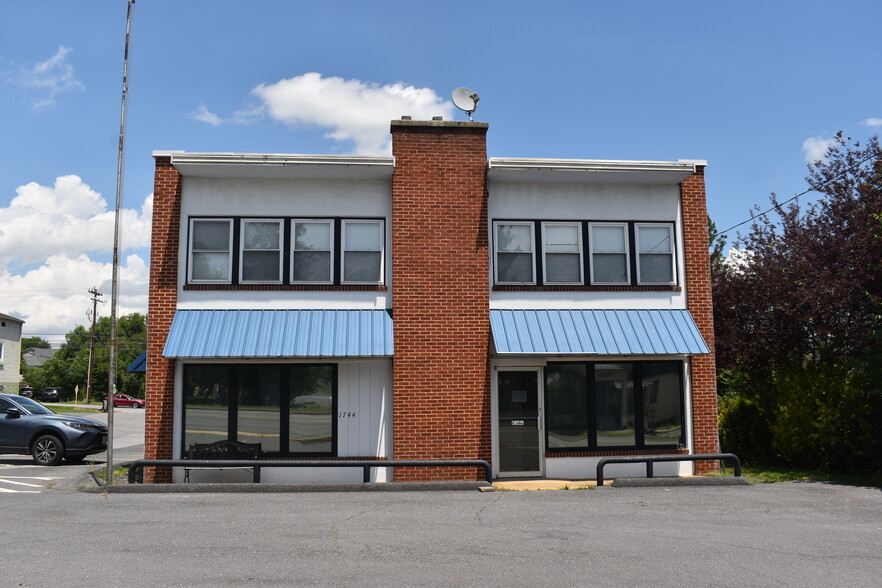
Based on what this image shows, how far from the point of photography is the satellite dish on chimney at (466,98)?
48.4ft

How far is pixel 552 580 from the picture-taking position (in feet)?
22.9

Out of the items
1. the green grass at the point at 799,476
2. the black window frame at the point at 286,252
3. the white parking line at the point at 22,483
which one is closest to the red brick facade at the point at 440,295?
the black window frame at the point at 286,252

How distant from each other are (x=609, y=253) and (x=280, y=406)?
7.17 meters

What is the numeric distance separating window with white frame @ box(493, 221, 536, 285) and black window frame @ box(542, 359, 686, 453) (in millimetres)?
1835

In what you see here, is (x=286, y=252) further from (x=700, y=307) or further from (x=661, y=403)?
(x=700, y=307)

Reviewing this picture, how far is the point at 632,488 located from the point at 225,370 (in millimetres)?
7741

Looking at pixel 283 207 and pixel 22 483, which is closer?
pixel 22 483

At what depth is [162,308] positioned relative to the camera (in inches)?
535

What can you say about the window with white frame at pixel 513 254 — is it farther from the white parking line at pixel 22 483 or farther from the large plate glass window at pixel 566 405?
the white parking line at pixel 22 483

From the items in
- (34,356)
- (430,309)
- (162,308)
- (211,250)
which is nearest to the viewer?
(162,308)

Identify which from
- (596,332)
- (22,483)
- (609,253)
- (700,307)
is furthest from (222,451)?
(700,307)

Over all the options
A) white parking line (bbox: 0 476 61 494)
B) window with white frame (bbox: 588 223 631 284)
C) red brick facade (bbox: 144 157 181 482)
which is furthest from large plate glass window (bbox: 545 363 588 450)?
white parking line (bbox: 0 476 61 494)

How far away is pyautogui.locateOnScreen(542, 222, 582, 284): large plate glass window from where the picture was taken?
14.4m

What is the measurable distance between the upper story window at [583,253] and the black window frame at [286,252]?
2.31m
